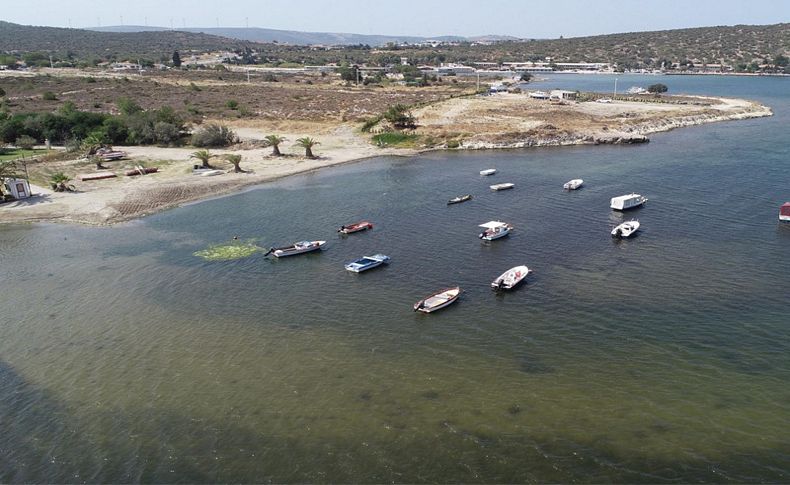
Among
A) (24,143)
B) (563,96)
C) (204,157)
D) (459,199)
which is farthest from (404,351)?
(563,96)

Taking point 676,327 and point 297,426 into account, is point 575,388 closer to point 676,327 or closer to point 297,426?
point 676,327

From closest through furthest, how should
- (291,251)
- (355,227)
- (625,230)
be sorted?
(291,251) < (625,230) < (355,227)

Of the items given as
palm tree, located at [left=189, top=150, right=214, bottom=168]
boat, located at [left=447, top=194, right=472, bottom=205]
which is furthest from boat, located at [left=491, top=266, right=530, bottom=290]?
palm tree, located at [left=189, top=150, right=214, bottom=168]

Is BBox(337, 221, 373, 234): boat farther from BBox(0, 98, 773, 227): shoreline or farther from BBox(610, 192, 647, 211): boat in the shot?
BBox(610, 192, 647, 211): boat

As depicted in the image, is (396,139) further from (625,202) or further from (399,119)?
(625,202)

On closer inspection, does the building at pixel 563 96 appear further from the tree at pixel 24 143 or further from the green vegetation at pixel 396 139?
the tree at pixel 24 143

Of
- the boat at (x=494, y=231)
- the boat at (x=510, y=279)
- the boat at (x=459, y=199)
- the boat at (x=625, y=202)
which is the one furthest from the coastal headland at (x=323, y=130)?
the boat at (x=510, y=279)

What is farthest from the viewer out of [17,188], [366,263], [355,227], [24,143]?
[24,143]

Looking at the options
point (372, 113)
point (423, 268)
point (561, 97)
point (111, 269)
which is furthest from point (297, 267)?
point (561, 97)

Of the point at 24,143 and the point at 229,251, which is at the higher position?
the point at 24,143
